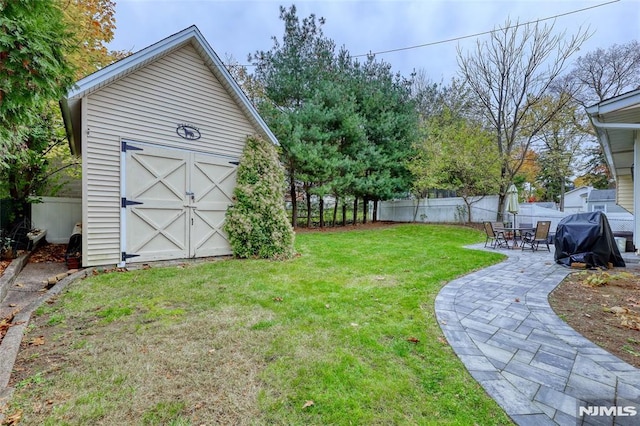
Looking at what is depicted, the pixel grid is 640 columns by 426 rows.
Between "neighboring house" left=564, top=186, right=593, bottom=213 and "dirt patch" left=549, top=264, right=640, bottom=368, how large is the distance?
2479cm

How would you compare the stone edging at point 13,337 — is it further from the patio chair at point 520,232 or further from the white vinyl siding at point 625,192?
the white vinyl siding at point 625,192

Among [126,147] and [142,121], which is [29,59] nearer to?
[126,147]

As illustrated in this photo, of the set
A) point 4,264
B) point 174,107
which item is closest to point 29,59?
point 174,107

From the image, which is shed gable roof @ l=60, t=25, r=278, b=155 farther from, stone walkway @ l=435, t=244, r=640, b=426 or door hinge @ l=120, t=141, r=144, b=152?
stone walkway @ l=435, t=244, r=640, b=426

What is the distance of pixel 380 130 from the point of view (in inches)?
606

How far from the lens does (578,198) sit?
1061 inches

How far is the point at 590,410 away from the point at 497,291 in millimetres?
2981

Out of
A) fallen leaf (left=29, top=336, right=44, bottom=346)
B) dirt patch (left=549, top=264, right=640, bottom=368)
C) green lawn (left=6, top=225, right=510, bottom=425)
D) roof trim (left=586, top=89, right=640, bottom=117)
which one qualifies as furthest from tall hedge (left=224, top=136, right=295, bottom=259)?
roof trim (left=586, top=89, right=640, bottom=117)

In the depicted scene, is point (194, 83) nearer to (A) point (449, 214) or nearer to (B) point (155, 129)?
(B) point (155, 129)

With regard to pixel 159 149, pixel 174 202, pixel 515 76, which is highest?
pixel 515 76

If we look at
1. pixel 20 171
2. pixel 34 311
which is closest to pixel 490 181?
pixel 34 311

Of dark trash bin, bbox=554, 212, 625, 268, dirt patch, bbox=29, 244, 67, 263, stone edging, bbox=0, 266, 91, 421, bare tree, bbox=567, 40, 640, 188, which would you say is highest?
bare tree, bbox=567, 40, 640, 188

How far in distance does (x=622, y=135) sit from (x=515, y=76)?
10306mm

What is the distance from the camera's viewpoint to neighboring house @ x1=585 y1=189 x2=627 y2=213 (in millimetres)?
22141
